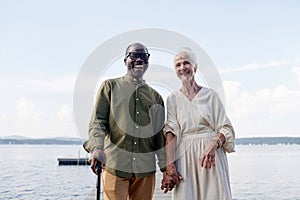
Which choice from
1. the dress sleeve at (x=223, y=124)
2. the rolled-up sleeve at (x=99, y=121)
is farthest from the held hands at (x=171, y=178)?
the rolled-up sleeve at (x=99, y=121)

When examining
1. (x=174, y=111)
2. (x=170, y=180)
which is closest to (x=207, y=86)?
(x=174, y=111)

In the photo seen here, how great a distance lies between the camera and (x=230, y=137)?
2445 mm

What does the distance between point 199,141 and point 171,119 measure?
0.23 meters

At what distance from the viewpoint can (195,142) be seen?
2.49 metres

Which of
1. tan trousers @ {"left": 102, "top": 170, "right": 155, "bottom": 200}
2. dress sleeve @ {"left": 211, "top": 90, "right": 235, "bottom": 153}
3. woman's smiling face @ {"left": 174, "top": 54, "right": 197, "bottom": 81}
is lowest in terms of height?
tan trousers @ {"left": 102, "top": 170, "right": 155, "bottom": 200}

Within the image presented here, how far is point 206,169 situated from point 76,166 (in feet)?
89.3

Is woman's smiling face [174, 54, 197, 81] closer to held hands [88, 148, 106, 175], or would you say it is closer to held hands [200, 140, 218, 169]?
held hands [200, 140, 218, 169]

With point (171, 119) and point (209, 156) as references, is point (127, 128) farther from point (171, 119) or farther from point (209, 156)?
point (209, 156)

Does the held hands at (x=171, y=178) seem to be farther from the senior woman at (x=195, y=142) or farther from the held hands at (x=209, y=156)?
the held hands at (x=209, y=156)

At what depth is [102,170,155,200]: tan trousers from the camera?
2410mm

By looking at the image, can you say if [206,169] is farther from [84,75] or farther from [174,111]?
[84,75]

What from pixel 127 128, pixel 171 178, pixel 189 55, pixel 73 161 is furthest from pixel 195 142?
pixel 73 161

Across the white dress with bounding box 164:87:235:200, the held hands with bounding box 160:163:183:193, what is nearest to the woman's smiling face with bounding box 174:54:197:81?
the white dress with bounding box 164:87:235:200

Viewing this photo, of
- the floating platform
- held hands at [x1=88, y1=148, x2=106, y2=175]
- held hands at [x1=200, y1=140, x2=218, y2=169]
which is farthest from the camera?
the floating platform
